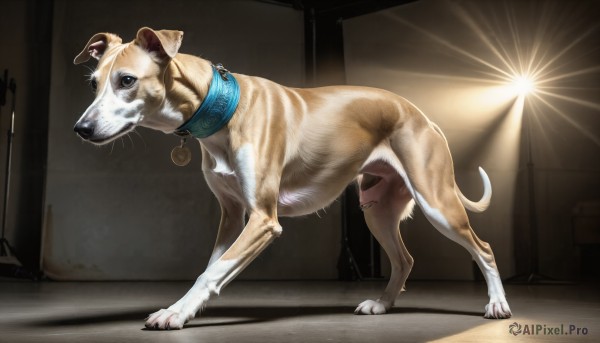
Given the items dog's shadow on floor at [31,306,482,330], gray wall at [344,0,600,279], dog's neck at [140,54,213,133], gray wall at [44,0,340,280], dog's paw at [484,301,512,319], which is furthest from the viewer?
gray wall at [344,0,600,279]

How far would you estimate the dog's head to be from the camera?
2422 millimetres

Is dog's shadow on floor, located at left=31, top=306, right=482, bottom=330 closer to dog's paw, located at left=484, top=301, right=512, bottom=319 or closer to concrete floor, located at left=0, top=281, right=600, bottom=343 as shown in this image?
concrete floor, located at left=0, top=281, right=600, bottom=343

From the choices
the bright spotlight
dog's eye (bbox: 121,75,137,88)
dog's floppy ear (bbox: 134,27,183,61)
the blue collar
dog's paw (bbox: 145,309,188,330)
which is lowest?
dog's paw (bbox: 145,309,188,330)

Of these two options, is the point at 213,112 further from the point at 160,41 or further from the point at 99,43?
the point at 99,43

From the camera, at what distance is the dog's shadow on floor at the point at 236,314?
2783mm

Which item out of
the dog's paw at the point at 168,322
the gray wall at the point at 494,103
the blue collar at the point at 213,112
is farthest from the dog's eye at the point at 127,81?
the gray wall at the point at 494,103

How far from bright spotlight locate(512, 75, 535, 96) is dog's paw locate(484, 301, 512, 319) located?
4247 mm

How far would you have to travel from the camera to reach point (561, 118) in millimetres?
6867

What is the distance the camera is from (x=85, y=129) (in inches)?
93.7

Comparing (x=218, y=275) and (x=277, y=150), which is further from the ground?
(x=277, y=150)

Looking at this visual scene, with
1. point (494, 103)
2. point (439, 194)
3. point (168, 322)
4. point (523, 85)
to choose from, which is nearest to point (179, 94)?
point (168, 322)

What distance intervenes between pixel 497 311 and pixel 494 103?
13.7ft

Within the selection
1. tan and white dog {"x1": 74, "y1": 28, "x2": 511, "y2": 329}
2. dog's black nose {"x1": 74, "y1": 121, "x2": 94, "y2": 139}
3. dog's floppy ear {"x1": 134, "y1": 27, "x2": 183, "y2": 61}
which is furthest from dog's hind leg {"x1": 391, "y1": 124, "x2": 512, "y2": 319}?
dog's black nose {"x1": 74, "y1": 121, "x2": 94, "y2": 139}

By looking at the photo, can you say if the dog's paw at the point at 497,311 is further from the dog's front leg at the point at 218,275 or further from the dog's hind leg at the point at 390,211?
the dog's front leg at the point at 218,275
